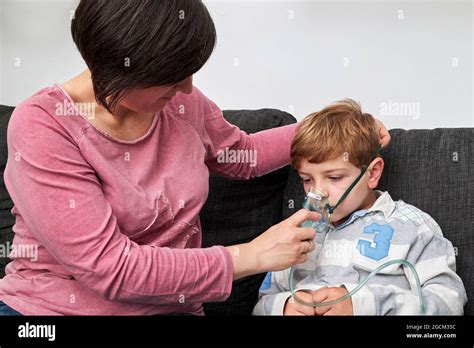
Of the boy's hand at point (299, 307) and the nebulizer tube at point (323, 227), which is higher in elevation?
the nebulizer tube at point (323, 227)

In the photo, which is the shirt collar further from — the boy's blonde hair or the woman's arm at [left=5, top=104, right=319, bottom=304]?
the woman's arm at [left=5, top=104, right=319, bottom=304]

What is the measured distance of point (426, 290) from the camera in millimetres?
1346

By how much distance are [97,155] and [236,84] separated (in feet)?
3.90

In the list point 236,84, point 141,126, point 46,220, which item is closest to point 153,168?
point 141,126

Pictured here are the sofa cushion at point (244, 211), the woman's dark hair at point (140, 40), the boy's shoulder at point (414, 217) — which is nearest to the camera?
the woman's dark hair at point (140, 40)

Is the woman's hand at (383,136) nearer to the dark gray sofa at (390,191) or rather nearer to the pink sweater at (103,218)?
the dark gray sofa at (390,191)

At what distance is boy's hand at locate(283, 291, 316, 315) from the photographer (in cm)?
137

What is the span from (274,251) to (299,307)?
8.0 inches

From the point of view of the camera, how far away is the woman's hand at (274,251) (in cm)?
124

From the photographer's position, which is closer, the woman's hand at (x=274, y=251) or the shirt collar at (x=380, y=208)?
the woman's hand at (x=274, y=251)

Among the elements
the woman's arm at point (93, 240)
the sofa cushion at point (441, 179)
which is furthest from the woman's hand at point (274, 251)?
the sofa cushion at point (441, 179)

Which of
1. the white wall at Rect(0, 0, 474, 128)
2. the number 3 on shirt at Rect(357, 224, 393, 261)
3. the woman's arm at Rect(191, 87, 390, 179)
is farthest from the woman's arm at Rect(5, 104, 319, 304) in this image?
the white wall at Rect(0, 0, 474, 128)

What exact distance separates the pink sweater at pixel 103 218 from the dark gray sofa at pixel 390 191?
40 cm
